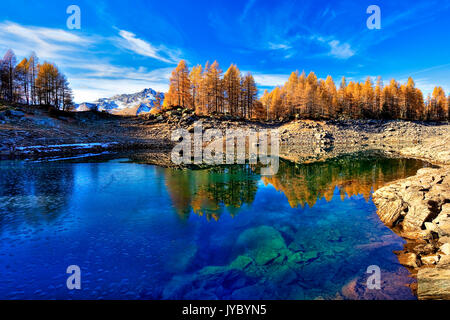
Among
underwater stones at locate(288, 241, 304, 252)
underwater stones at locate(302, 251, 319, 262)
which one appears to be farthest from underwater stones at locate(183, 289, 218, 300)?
underwater stones at locate(288, 241, 304, 252)

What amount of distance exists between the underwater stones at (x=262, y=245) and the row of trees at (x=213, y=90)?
Answer: 191ft

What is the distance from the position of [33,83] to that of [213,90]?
48981 millimetres

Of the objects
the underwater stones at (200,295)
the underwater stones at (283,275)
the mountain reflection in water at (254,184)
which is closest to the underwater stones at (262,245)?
the underwater stones at (283,275)

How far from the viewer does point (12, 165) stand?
24594mm

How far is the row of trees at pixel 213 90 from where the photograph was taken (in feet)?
214

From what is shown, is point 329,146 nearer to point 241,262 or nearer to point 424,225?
point 424,225

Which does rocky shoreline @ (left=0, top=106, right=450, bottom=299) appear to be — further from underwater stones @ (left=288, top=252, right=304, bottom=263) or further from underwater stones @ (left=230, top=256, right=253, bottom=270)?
underwater stones @ (left=230, top=256, right=253, bottom=270)

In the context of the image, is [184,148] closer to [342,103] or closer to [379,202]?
[379,202]

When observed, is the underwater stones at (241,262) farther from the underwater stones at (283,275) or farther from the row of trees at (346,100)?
the row of trees at (346,100)

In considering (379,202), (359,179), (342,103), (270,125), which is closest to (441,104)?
(342,103)

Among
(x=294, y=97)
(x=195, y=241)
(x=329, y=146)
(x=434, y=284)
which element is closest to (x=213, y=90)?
(x=294, y=97)

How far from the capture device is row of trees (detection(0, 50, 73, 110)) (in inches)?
2256

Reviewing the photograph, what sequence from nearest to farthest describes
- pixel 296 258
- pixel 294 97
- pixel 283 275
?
pixel 283 275 < pixel 296 258 < pixel 294 97

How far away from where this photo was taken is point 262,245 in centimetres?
901
